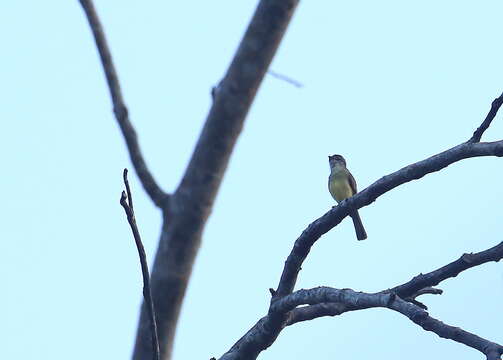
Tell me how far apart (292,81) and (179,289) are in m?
2.04

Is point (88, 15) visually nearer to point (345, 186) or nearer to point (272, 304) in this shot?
point (272, 304)

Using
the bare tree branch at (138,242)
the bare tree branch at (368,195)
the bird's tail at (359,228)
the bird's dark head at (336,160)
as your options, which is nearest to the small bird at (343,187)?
the bird's tail at (359,228)

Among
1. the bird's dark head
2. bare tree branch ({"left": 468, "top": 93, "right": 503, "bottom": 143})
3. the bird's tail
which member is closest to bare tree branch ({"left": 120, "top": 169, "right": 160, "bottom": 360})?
bare tree branch ({"left": 468, "top": 93, "right": 503, "bottom": 143})

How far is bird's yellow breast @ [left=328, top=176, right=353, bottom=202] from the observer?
1070 cm

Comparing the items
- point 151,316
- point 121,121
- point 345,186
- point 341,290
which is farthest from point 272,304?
point 345,186

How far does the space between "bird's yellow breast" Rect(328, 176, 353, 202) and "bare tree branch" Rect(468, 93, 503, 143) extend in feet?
22.2

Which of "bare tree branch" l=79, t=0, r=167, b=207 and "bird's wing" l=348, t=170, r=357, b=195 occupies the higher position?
"bird's wing" l=348, t=170, r=357, b=195

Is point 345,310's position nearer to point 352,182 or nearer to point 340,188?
point 340,188

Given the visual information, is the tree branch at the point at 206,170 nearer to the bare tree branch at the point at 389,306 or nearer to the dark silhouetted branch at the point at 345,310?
the dark silhouetted branch at the point at 345,310

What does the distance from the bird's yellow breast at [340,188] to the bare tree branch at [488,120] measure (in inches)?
267

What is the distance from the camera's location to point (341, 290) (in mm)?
Result: 3742

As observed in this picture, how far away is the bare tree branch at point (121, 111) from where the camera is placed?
4715 mm

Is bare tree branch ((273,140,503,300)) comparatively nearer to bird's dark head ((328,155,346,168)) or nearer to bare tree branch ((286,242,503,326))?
bare tree branch ((286,242,503,326))

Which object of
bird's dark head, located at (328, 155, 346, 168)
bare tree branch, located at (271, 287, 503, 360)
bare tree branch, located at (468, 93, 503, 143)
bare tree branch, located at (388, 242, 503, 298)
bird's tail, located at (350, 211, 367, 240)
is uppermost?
bird's dark head, located at (328, 155, 346, 168)
